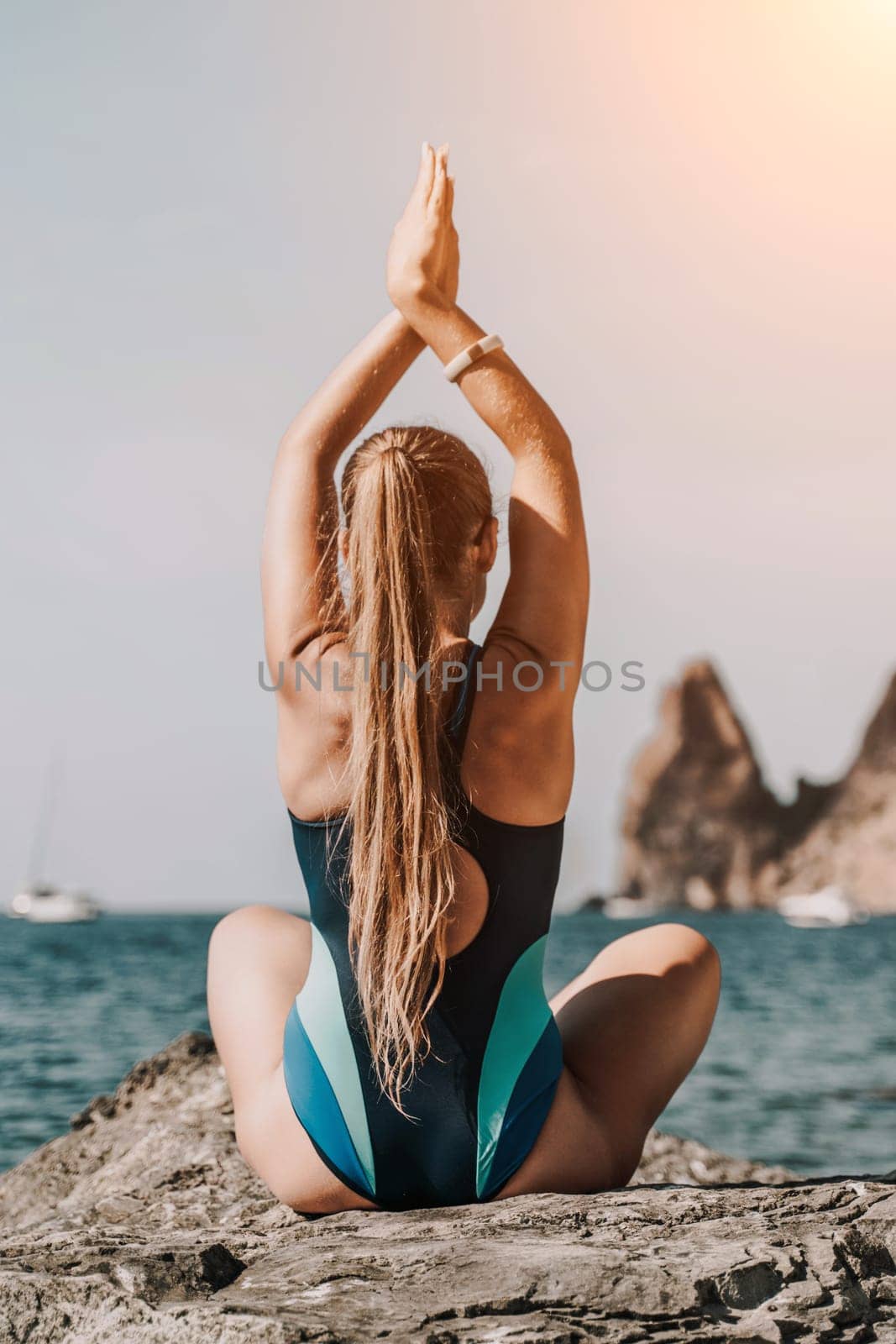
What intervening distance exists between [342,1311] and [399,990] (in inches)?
20.0

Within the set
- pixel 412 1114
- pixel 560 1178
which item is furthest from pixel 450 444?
pixel 560 1178

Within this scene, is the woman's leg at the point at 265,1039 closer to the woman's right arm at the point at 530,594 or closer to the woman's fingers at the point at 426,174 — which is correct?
the woman's right arm at the point at 530,594

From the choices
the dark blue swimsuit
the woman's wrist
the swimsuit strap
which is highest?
the woman's wrist

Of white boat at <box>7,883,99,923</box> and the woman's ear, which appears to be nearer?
the woman's ear

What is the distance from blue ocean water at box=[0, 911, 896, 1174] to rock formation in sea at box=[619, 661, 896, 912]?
3815cm

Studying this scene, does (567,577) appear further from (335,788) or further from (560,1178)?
(560,1178)

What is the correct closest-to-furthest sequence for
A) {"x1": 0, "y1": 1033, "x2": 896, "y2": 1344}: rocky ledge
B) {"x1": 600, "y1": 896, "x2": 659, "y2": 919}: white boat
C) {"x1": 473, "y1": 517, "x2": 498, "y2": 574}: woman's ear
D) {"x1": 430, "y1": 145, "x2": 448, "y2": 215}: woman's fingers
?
{"x1": 0, "y1": 1033, "x2": 896, "y2": 1344}: rocky ledge
{"x1": 473, "y1": 517, "x2": 498, "y2": 574}: woman's ear
{"x1": 430, "y1": 145, "x2": 448, "y2": 215}: woman's fingers
{"x1": 600, "y1": 896, "x2": 659, "y2": 919}: white boat

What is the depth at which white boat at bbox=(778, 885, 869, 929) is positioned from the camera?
5897 centimetres

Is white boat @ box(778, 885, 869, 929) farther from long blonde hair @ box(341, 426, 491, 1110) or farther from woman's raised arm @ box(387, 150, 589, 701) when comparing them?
long blonde hair @ box(341, 426, 491, 1110)

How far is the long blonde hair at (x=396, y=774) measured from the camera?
1995 mm

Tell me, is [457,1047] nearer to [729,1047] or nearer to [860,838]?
[729,1047]

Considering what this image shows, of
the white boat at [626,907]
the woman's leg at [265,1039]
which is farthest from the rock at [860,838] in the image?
the woman's leg at [265,1039]

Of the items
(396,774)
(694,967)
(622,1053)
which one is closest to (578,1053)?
(622,1053)

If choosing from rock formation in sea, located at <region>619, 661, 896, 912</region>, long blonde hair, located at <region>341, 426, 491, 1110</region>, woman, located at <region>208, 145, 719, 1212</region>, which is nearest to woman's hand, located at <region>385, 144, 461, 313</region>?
woman, located at <region>208, 145, 719, 1212</region>
